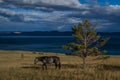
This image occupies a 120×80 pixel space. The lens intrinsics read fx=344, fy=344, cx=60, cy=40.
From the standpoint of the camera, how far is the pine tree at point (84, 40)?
3139 cm

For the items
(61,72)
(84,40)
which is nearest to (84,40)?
(84,40)

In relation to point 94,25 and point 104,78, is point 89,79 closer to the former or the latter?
point 104,78

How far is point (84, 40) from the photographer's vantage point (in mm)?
32281

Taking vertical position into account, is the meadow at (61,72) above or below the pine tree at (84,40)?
below

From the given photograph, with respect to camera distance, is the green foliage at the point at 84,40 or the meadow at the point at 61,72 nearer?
the meadow at the point at 61,72

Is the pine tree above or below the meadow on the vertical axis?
above

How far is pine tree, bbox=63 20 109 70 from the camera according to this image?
3139cm

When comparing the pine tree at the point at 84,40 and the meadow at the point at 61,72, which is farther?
the pine tree at the point at 84,40

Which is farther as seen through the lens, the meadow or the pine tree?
the pine tree

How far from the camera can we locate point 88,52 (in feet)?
106

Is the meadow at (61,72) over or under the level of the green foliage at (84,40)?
under

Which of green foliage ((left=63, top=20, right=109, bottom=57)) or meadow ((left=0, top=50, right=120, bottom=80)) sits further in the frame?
green foliage ((left=63, top=20, right=109, bottom=57))

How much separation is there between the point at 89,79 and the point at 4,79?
12.5ft

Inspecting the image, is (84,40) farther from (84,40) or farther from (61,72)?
(61,72)
